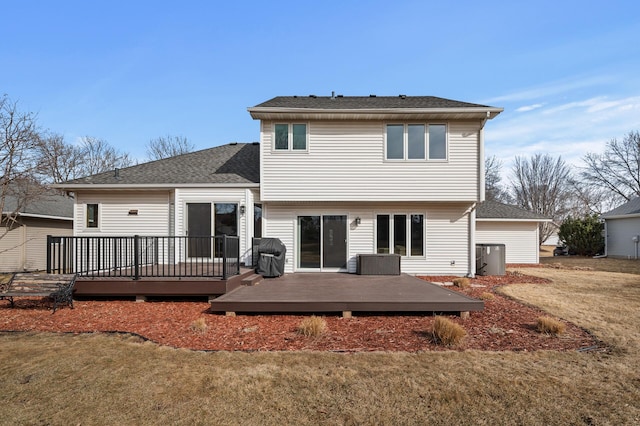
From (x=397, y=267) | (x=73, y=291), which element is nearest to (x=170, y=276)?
(x=73, y=291)

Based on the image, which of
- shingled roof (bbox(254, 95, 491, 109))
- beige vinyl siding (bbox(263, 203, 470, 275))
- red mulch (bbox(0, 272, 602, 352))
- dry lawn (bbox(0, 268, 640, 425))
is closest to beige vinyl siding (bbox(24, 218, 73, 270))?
red mulch (bbox(0, 272, 602, 352))

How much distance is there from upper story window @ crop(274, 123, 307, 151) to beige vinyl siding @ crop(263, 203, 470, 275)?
186 centimetres

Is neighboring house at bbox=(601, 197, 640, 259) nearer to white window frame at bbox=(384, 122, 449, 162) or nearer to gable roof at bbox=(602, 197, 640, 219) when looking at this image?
gable roof at bbox=(602, 197, 640, 219)

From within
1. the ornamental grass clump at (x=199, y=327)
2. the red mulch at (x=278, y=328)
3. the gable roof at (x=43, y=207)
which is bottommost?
the red mulch at (x=278, y=328)

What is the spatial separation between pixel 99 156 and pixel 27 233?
1766cm

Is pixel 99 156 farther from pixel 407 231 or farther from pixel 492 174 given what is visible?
pixel 492 174

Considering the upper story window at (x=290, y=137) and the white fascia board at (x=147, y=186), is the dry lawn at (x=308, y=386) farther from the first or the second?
the upper story window at (x=290, y=137)

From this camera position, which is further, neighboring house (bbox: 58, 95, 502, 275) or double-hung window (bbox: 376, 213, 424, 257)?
double-hung window (bbox: 376, 213, 424, 257)

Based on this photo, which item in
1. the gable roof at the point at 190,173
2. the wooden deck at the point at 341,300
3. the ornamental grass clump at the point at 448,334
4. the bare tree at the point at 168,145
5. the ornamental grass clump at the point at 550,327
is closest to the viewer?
the ornamental grass clump at the point at 448,334

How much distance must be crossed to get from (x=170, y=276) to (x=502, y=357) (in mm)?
6695

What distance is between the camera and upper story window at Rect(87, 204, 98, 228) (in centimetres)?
1107

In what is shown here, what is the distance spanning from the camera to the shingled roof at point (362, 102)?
34.8 ft

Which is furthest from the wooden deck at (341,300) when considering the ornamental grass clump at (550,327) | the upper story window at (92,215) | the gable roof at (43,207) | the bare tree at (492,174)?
the bare tree at (492,174)

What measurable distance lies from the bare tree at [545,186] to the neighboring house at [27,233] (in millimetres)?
40625
